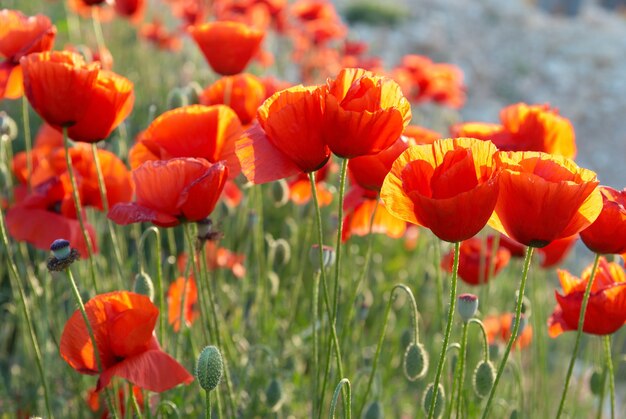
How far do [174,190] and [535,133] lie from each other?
797mm

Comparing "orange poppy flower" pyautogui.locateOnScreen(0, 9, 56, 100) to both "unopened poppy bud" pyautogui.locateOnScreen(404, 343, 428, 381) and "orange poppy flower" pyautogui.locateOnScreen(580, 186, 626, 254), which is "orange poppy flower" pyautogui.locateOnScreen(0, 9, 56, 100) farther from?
"orange poppy flower" pyautogui.locateOnScreen(580, 186, 626, 254)

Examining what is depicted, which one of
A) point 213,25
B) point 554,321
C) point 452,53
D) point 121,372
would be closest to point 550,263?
point 554,321

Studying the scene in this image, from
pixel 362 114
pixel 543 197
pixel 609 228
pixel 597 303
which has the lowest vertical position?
pixel 597 303

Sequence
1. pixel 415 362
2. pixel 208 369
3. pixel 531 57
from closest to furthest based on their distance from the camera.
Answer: pixel 208 369 < pixel 415 362 < pixel 531 57

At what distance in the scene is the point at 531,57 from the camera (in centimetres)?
1043

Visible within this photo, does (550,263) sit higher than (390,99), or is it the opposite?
(390,99)

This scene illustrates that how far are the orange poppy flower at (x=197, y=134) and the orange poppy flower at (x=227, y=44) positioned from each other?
1.59 feet

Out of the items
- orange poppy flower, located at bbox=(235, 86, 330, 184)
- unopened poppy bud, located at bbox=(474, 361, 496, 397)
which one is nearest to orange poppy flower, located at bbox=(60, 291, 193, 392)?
orange poppy flower, located at bbox=(235, 86, 330, 184)

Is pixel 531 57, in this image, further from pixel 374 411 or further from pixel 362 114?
pixel 362 114

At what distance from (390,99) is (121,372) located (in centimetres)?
Result: 55

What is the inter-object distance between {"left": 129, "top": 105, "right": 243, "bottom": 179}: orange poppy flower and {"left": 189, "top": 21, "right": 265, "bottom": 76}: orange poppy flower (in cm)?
48

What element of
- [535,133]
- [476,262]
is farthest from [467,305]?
[476,262]

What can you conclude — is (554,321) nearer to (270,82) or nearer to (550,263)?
(550,263)

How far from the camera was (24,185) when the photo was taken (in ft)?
6.71
